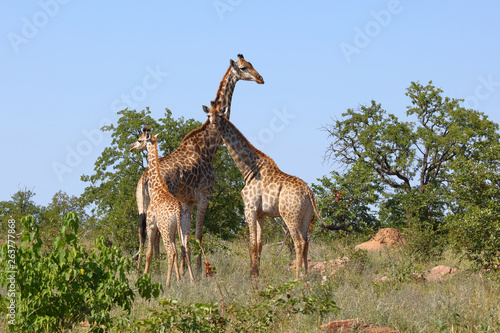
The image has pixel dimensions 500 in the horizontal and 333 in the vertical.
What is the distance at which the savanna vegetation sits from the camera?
23.2 feet

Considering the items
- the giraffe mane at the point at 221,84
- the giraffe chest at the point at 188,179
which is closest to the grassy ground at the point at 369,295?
the giraffe chest at the point at 188,179

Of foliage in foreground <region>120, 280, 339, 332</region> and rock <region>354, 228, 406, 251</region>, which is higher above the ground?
rock <region>354, 228, 406, 251</region>

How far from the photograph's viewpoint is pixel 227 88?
14695 millimetres

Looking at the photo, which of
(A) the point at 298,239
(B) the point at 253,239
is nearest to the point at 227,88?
(B) the point at 253,239

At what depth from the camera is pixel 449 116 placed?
27.6 metres

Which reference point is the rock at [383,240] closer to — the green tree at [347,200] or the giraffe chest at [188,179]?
the green tree at [347,200]

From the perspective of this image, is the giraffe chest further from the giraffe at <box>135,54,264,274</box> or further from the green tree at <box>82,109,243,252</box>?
Answer: the green tree at <box>82,109,243,252</box>

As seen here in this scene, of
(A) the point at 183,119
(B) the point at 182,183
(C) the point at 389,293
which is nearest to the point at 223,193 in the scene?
(A) the point at 183,119

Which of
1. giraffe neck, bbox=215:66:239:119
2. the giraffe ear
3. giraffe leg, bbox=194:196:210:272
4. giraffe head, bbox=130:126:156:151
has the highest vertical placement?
the giraffe ear

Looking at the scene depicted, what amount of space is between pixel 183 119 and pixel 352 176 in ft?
21.0

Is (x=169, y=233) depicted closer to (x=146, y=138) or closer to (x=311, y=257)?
(x=146, y=138)

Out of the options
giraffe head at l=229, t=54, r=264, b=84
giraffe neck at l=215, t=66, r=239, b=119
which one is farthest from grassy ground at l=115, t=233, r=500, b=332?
giraffe head at l=229, t=54, r=264, b=84

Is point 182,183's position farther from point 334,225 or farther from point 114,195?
point 334,225

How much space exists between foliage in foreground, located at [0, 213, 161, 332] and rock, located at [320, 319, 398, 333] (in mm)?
2081
